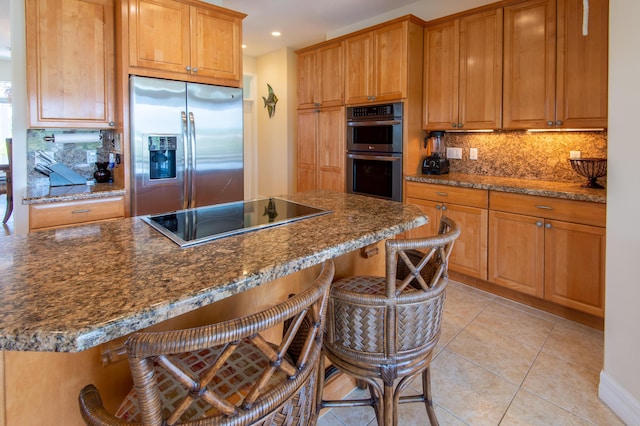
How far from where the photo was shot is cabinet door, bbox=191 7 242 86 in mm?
3229

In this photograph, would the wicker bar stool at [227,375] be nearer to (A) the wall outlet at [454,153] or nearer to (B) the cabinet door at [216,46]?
(B) the cabinet door at [216,46]

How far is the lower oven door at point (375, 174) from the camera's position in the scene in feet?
12.1

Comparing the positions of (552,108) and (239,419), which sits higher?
(552,108)

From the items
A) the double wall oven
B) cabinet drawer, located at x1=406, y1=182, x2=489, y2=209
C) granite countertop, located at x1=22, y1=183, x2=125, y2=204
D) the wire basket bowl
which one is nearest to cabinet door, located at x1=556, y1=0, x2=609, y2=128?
the wire basket bowl

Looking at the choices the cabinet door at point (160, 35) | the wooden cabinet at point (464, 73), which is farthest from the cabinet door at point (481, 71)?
the cabinet door at point (160, 35)

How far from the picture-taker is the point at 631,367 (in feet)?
5.54

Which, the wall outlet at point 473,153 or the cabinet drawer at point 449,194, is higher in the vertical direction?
the wall outlet at point 473,153

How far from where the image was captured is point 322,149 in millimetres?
4500

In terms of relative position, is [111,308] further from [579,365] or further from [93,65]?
[93,65]

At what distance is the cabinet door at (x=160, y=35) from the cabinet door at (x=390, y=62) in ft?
6.02

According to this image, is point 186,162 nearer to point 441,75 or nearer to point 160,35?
point 160,35

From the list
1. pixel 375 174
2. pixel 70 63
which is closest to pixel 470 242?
pixel 375 174

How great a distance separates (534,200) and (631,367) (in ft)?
4.39

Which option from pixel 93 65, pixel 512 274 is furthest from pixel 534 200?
pixel 93 65
